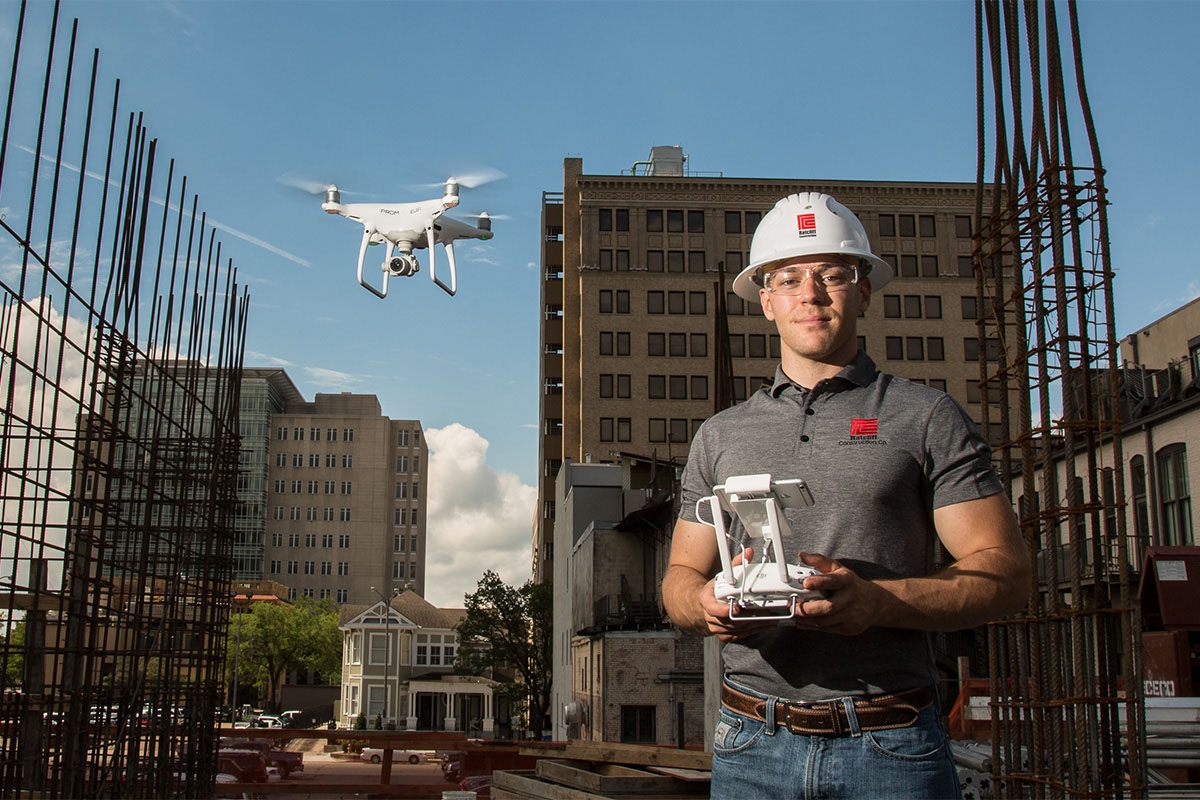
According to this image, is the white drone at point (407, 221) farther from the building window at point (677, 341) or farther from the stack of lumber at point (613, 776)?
the building window at point (677, 341)

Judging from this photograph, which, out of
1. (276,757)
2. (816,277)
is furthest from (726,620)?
(276,757)

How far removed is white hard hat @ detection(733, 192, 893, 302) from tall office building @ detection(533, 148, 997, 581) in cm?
6844

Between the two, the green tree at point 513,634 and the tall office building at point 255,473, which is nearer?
the green tree at point 513,634

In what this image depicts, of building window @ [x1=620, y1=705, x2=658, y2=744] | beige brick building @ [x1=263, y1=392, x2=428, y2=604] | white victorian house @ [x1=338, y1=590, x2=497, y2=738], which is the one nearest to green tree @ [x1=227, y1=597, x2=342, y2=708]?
white victorian house @ [x1=338, y1=590, x2=497, y2=738]

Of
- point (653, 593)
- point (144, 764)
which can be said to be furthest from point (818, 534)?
point (653, 593)

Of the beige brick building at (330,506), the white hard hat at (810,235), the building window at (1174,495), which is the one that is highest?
the beige brick building at (330,506)

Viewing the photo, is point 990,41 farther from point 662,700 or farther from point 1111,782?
point 662,700

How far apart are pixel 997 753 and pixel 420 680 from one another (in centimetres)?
7721

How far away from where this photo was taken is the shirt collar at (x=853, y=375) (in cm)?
302

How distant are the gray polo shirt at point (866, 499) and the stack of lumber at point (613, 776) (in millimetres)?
2420

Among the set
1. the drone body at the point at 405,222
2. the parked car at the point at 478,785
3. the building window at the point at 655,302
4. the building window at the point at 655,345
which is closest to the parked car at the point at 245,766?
the parked car at the point at 478,785

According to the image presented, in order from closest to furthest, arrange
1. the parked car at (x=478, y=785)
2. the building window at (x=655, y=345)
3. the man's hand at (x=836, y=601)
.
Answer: the man's hand at (x=836, y=601), the parked car at (x=478, y=785), the building window at (x=655, y=345)

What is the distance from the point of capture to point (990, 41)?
39.5 ft

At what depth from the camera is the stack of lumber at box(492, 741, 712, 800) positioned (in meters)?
5.27
